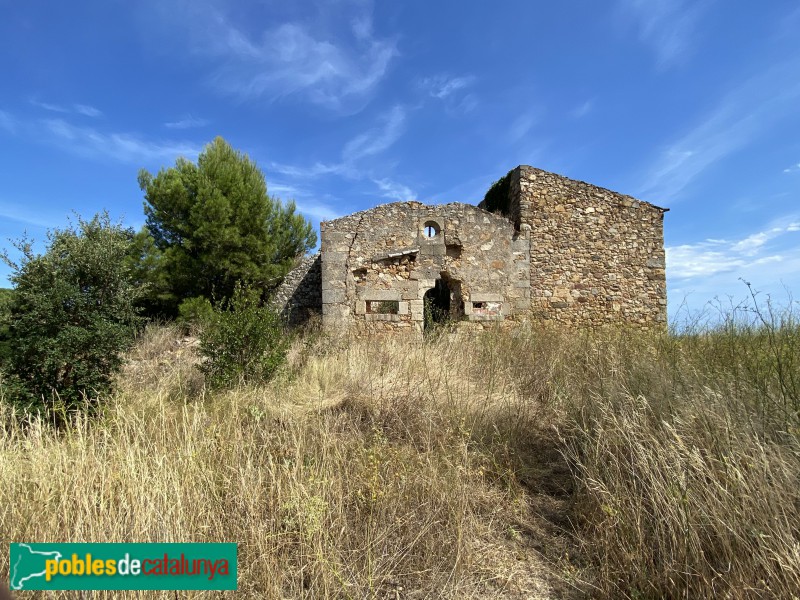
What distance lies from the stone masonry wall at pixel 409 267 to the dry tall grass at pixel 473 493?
18.7 ft

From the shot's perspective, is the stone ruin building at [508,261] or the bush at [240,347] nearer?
the bush at [240,347]

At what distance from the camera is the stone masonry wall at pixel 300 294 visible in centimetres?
1229

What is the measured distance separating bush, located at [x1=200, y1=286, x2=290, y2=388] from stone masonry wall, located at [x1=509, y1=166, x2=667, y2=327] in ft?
22.5

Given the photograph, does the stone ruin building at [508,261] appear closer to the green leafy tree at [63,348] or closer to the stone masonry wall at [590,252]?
the stone masonry wall at [590,252]


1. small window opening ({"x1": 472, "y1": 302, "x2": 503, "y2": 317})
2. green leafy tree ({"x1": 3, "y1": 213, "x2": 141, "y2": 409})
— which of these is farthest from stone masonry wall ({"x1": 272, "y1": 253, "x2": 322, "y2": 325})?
green leafy tree ({"x1": 3, "y1": 213, "x2": 141, "y2": 409})

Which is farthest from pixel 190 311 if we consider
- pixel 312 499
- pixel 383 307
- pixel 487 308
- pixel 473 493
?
pixel 473 493

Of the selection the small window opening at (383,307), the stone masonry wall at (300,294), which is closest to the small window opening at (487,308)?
the small window opening at (383,307)

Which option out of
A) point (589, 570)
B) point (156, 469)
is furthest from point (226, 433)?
point (589, 570)

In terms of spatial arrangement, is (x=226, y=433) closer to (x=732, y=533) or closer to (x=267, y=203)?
(x=732, y=533)

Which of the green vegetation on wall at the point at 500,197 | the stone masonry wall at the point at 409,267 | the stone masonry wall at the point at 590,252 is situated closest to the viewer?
the stone masonry wall at the point at 409,267

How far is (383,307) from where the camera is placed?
10000mm

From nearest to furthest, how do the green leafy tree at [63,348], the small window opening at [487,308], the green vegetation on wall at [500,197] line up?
the green leafy tree at [63,348], the small window opening at [487,308], the green vegetation on wall at [500,197]

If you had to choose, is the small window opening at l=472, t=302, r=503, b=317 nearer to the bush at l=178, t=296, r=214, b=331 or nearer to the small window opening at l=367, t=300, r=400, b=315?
the small window opening at l=367, t=300, r=400, b=315

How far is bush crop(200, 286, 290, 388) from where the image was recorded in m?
5.44
